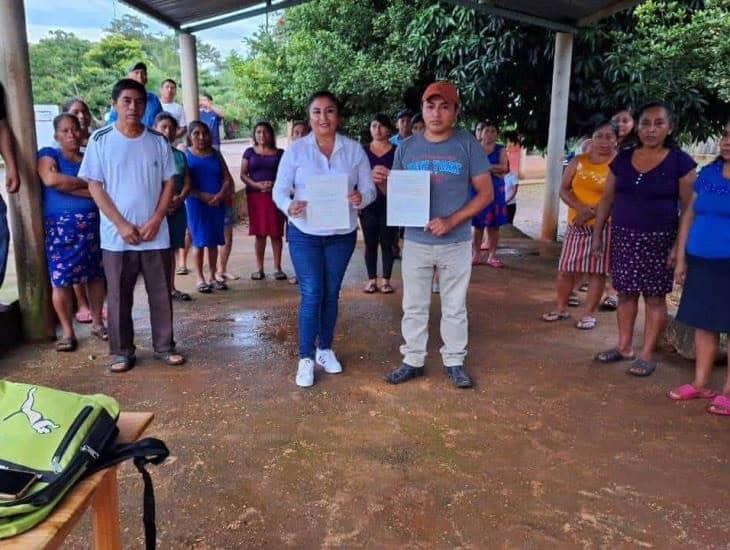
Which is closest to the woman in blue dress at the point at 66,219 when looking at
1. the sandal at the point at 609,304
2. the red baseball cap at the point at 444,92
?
the red baseball cap at the point at 444,92

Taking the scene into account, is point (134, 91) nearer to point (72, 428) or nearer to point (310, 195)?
point (310, 195)

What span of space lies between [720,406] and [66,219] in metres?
4.08

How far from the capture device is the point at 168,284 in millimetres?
4062

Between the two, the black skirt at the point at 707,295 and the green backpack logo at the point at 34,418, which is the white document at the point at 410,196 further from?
the green backpack logo at the point at 34,418

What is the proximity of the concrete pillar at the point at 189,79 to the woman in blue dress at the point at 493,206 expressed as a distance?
3.64 metres

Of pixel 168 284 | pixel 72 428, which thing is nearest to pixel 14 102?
pixel 168 284

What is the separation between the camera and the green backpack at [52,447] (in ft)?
4.21

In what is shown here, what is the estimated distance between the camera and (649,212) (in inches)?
147

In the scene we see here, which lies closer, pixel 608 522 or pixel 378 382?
pixel 608 522

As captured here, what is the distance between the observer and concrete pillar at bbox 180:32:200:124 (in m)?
7.89

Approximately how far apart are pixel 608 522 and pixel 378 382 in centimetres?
165

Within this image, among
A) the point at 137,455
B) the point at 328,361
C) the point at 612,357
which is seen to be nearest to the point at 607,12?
the point at 612,357

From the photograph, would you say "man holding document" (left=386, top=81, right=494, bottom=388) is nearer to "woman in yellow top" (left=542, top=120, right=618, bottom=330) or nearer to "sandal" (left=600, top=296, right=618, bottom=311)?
"woman in yellow top" (left=542, top=120, right=618, bottom=330)

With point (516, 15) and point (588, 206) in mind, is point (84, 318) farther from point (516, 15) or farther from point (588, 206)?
point (516, 15)
